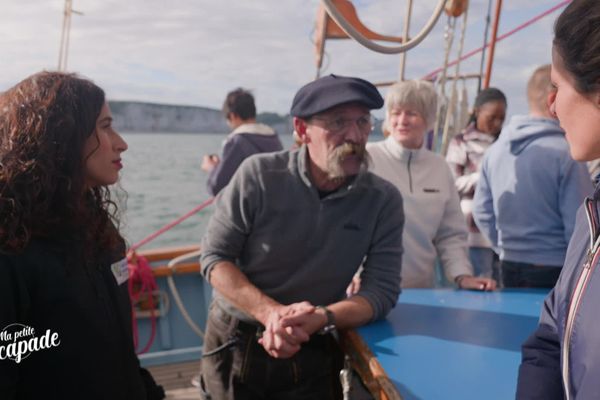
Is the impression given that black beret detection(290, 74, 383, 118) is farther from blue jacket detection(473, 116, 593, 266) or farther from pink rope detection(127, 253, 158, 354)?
pink rope detection(127, 253, 158, 354)

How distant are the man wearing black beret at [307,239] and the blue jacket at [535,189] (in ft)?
2.02

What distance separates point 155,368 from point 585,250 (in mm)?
3089

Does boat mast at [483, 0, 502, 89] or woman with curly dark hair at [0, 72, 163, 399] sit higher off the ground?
boat mast at [483, 0, 502, 89]

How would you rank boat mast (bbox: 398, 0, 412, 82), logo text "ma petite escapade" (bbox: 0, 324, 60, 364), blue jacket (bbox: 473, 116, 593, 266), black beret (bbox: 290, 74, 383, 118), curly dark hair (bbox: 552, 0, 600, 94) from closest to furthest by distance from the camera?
curly dark hair (bbox: 552, 0, 600, 94), logo text "ma petite escapade" (bbox: 0, 324, 60, 364), black beret (bbox: 290, 74, 383, 118), blue jacket (bbox: 473, 116, 593, 266), boat mast (bbox: 398, 0, 412, 82)

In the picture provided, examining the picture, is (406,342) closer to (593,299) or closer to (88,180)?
(593,299)

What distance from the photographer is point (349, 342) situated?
140 cm

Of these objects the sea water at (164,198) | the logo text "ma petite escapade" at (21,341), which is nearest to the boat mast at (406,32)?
the logo text "ma petite escapade" at (21,341)

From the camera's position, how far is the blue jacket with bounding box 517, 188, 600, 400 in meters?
0.69

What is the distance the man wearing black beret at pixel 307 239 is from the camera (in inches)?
58.7

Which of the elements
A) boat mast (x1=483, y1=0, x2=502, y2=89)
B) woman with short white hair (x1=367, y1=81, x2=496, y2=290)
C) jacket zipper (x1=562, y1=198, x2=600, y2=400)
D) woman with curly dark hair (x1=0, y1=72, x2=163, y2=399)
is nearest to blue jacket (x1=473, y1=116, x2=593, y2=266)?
woman with short white hair (x1=367, y1=81, x2=496, y2=290)

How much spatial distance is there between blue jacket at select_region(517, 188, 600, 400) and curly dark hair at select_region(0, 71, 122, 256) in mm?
813

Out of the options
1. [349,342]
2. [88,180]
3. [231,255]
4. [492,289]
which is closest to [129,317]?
[88,180]

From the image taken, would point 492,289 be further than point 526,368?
Yes

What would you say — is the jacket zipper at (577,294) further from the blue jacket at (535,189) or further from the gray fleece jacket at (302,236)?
the blue jacket at (535,189)
